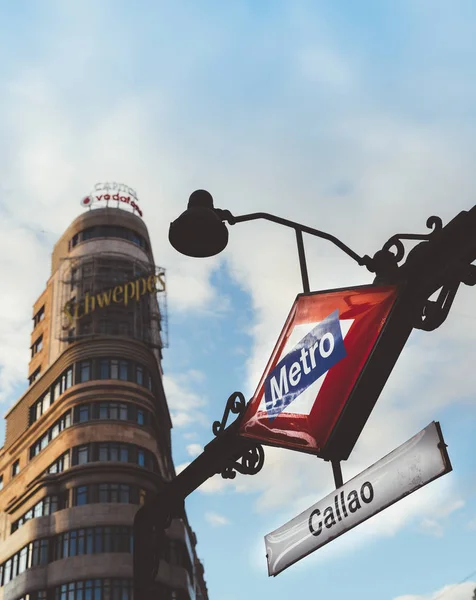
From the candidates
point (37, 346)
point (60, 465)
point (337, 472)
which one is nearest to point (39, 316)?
point (37, 346)

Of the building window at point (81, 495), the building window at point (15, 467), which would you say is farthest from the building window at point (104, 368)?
the building window at point (15, 467)

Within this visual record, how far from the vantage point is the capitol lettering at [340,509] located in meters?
4.79

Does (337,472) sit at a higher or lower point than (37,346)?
lower

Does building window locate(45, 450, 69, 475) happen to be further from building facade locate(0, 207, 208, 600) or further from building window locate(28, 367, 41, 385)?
building window locate(28, 367, 41, 385)

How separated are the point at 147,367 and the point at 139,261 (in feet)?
33.1

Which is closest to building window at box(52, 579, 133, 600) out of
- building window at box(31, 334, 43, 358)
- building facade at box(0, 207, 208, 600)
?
building facade at box(0, 207, 208, 600)

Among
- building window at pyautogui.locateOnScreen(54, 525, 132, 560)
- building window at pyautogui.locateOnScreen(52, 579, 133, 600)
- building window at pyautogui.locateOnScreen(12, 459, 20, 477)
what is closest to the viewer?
building window at pyautogui.locateOnScreen(52, 579, 133, 600)

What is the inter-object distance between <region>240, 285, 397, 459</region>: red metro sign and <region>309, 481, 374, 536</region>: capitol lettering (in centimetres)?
33

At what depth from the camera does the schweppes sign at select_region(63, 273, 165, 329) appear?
53656mm

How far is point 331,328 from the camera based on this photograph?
215 inches

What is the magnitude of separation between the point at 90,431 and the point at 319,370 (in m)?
43.7

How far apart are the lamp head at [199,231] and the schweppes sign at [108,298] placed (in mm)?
47704

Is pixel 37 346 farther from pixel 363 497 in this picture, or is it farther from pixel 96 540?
pixel 363 497

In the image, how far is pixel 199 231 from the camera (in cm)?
632
